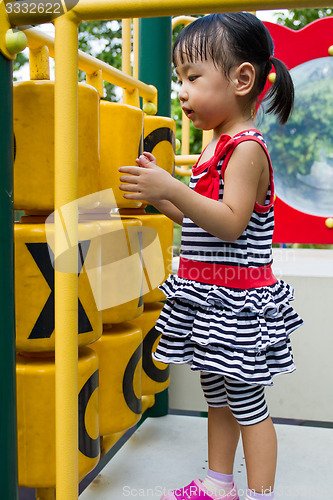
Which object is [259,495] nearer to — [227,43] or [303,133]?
[227,43]

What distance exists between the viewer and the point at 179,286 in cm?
98

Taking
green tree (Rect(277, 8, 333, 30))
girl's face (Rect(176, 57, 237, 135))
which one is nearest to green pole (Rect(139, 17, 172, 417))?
girl's face (Rect(176, 57, 237, 135))

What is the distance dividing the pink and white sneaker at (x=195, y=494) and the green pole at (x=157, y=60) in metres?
0.44

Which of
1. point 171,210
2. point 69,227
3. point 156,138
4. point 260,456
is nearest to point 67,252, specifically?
point 69,227

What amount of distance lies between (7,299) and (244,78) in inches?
21.0

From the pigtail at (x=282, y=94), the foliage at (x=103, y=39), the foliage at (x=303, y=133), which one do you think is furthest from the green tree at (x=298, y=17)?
the pigtail at (x=282, y=94)

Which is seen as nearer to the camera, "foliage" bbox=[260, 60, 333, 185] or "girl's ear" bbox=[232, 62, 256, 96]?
"girl's ear" bbox=[232, 62, 256, 96]

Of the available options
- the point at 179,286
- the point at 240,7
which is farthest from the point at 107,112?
the point at 240,7

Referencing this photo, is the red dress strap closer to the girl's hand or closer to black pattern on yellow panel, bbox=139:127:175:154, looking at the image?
the girl's hand

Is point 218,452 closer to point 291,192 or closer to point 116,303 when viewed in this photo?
point 116,303

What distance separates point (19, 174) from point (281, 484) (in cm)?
81

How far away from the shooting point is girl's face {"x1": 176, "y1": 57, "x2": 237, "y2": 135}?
0.91 meters

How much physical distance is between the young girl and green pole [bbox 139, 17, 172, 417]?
52 centimetres

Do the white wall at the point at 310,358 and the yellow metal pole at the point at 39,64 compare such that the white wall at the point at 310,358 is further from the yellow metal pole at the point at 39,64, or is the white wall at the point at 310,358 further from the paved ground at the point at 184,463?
the yellow metal pole at the point at 39,64
